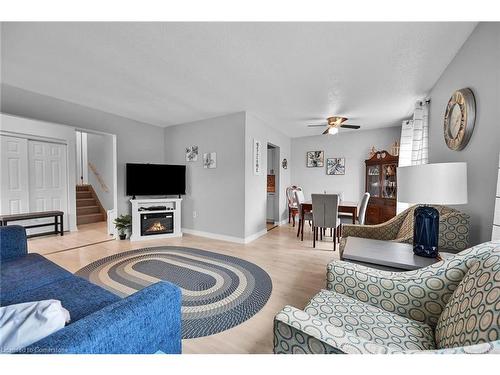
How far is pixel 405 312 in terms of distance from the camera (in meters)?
1.05

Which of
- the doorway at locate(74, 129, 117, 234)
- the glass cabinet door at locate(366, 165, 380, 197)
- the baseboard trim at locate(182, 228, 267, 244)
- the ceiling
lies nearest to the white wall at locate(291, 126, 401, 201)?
the glass cabinet door at locate(366, 165, 380, 197)

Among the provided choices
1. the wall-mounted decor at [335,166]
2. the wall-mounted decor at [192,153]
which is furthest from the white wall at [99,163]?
the wall-mounted decor at [335,166]

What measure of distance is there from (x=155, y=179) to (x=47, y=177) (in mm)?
1842

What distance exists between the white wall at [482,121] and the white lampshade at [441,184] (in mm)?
304

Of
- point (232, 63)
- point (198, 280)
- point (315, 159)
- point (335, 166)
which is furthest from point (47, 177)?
point (335, 166)

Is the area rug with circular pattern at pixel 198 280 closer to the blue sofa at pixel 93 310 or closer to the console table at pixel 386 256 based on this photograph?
the blue sofa at pixel 93 310

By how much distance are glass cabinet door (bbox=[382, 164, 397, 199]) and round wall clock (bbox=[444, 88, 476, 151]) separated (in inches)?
97.4

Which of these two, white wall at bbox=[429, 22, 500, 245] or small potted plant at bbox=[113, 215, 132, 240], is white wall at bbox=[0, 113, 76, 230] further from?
white wall at bbox=[429, 22, 500, 245]

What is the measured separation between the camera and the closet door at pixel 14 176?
10.4 feet

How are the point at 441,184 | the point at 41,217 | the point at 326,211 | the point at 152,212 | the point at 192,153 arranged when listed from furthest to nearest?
the point at 192,153, the point at 152,212, the point at 41,217, the point at 326,211, the point at 441,184

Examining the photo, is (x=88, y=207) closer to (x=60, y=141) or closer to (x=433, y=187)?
(x=60, y=141)

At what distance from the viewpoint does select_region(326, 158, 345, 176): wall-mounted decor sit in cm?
514
